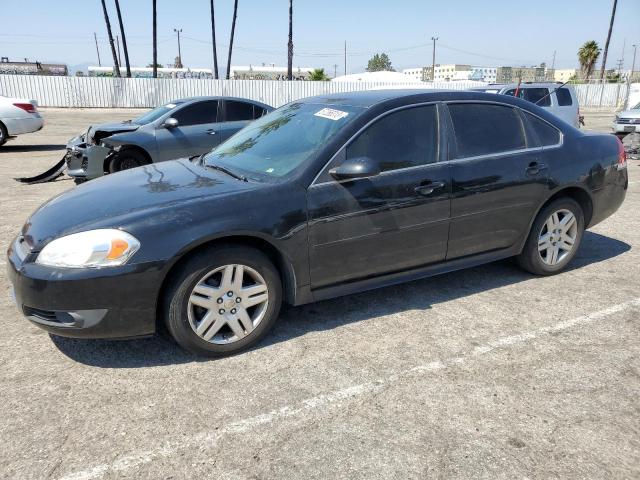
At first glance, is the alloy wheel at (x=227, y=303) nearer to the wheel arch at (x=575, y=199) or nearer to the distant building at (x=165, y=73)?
the wheel arch at (x=575, y=199)

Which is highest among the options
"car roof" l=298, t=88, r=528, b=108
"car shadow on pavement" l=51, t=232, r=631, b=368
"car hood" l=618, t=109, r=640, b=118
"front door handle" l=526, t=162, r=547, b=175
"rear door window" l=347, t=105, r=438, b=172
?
"car roof" l=298, t=88, r=528, b=108

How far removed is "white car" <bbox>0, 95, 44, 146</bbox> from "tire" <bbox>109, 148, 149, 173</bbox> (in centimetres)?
659

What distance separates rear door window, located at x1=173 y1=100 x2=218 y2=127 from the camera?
8.72 metres

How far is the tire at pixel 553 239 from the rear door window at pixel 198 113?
20.2ft

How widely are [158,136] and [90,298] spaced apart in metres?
6.07

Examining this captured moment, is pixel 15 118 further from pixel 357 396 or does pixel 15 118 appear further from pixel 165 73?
pixel 165 73

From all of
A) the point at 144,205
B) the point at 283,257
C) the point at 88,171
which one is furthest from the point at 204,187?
the point at 88,171

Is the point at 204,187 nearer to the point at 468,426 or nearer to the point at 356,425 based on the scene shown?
the point at 356,425

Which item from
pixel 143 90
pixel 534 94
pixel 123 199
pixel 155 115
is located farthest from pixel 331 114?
pixel 143 90

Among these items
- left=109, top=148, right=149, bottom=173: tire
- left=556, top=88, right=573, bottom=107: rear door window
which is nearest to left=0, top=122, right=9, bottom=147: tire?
left=109, top=148, right=149, bottom=173: tire

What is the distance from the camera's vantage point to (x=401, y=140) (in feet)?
12.0

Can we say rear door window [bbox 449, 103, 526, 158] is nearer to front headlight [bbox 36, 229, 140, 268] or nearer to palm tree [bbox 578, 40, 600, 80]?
front headlight [bbox 36, 229, 140, 268]

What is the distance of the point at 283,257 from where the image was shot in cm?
325

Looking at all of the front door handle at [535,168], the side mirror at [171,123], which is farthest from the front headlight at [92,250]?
the side mirror at [171,123]
